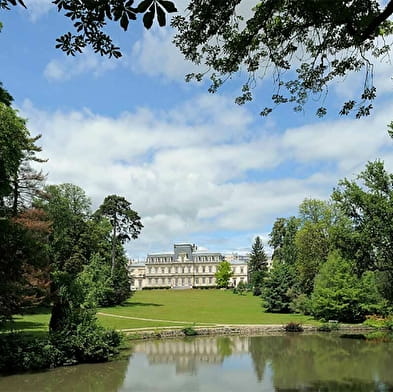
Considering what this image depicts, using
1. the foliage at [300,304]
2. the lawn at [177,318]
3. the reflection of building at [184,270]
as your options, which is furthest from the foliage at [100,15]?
the reflection of building at [184,270]

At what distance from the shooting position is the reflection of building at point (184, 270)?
95875 millimetres

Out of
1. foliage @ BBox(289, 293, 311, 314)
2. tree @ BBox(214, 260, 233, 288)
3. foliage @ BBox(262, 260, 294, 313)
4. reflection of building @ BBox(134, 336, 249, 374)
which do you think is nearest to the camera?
reflection of building @ BBox(134, 336, 249, 374)

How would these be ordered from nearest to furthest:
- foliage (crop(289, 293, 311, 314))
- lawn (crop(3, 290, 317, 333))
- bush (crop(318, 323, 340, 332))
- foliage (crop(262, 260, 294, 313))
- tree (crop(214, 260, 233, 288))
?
A: lawn (crop(3, 290, 317, 333)) → bush (crop(318, 323, 340, 332)) → foliage (crop(289, 293, 311, 314)) → foliage (crop(262, 260, 294, 313)) → tree (crop(214, 260, 233, 288))

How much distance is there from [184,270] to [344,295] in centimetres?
6936

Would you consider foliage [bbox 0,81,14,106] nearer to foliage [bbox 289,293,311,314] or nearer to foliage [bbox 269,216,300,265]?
foliage [bbox 289,293,311,314]

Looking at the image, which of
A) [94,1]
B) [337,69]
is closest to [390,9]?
[337,69]

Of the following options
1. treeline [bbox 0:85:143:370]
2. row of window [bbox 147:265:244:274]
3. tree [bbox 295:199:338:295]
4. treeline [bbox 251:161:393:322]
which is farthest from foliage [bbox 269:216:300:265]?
row of window [bbox 147:265:244:274]

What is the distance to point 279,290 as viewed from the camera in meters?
36.0

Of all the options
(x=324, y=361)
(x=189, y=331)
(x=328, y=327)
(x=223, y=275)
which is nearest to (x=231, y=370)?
(x=324, y=361)

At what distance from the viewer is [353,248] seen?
19.7 meters

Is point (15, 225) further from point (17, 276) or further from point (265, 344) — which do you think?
point (265, 344)

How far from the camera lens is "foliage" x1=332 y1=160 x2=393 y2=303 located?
19.1 metres

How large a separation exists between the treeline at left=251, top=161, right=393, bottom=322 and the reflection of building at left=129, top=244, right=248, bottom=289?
141 feet

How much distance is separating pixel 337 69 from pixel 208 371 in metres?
12.3
